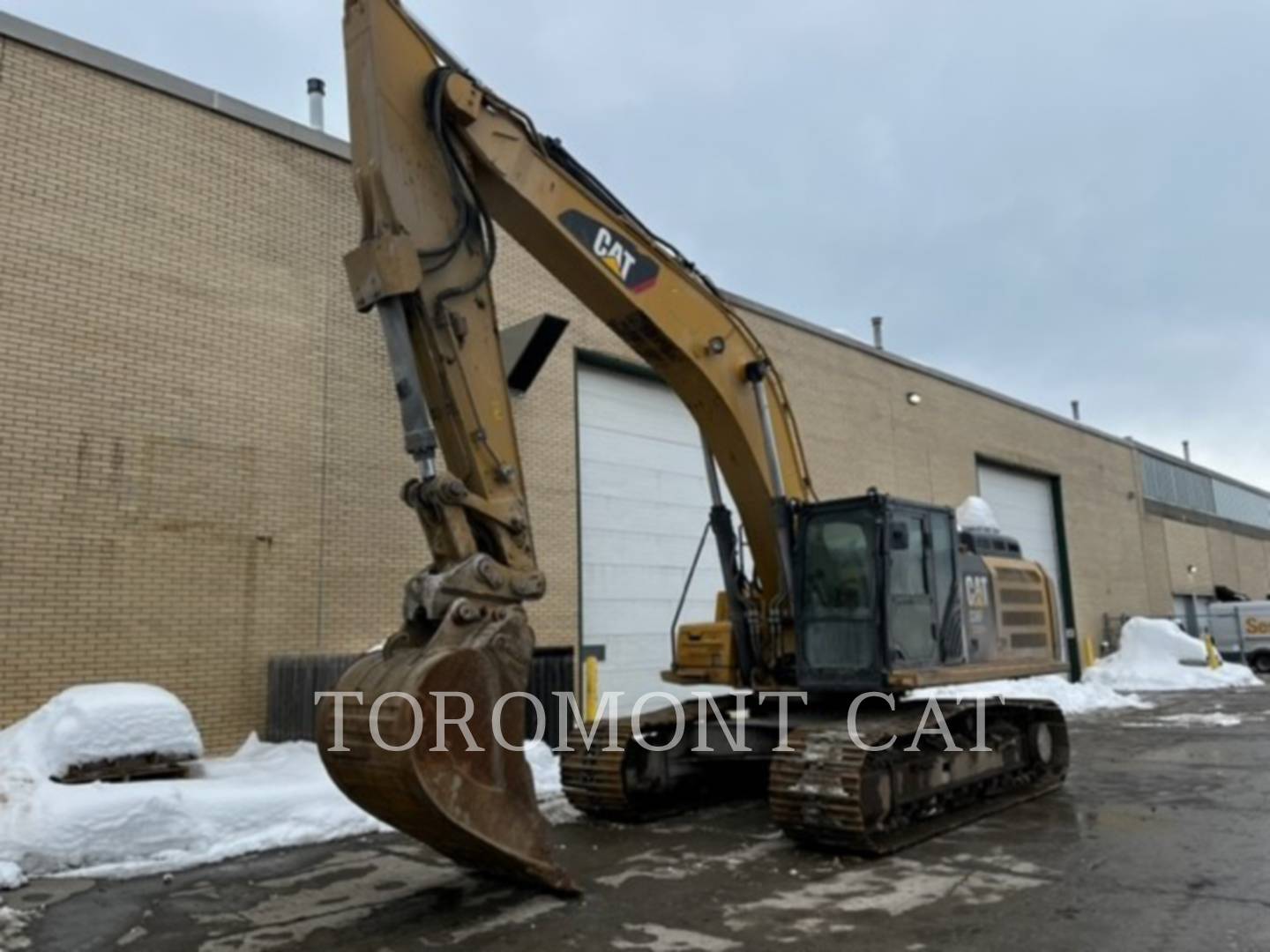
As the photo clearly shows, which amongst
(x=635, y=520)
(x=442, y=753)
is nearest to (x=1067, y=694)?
(x=635, y=520)

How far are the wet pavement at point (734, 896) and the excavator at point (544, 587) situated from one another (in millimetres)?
371

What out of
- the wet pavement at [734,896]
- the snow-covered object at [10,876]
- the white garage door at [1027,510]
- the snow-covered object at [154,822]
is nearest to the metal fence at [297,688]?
the snow-covered object at [154,822]

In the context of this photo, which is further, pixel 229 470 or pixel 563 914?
pixel 229 470

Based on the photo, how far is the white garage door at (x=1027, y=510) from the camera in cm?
2502

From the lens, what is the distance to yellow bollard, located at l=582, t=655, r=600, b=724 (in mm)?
13336

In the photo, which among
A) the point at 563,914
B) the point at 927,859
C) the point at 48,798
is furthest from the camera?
the point at 48,798

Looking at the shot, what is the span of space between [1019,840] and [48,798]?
7.06 meters

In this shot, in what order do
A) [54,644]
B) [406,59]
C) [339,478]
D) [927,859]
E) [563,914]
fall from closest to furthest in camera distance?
[563,914]
[406,59]
[927,859]
[54,644]
[339,478]

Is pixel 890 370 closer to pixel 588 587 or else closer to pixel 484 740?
pixel 588 587

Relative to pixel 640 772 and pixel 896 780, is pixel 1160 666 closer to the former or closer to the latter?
pixel 896 780

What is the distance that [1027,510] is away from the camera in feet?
86.1

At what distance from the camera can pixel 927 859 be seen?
6.76 meters

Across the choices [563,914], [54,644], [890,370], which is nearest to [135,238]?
[54,644]

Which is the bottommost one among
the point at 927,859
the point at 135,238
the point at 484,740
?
the point at 927,859
